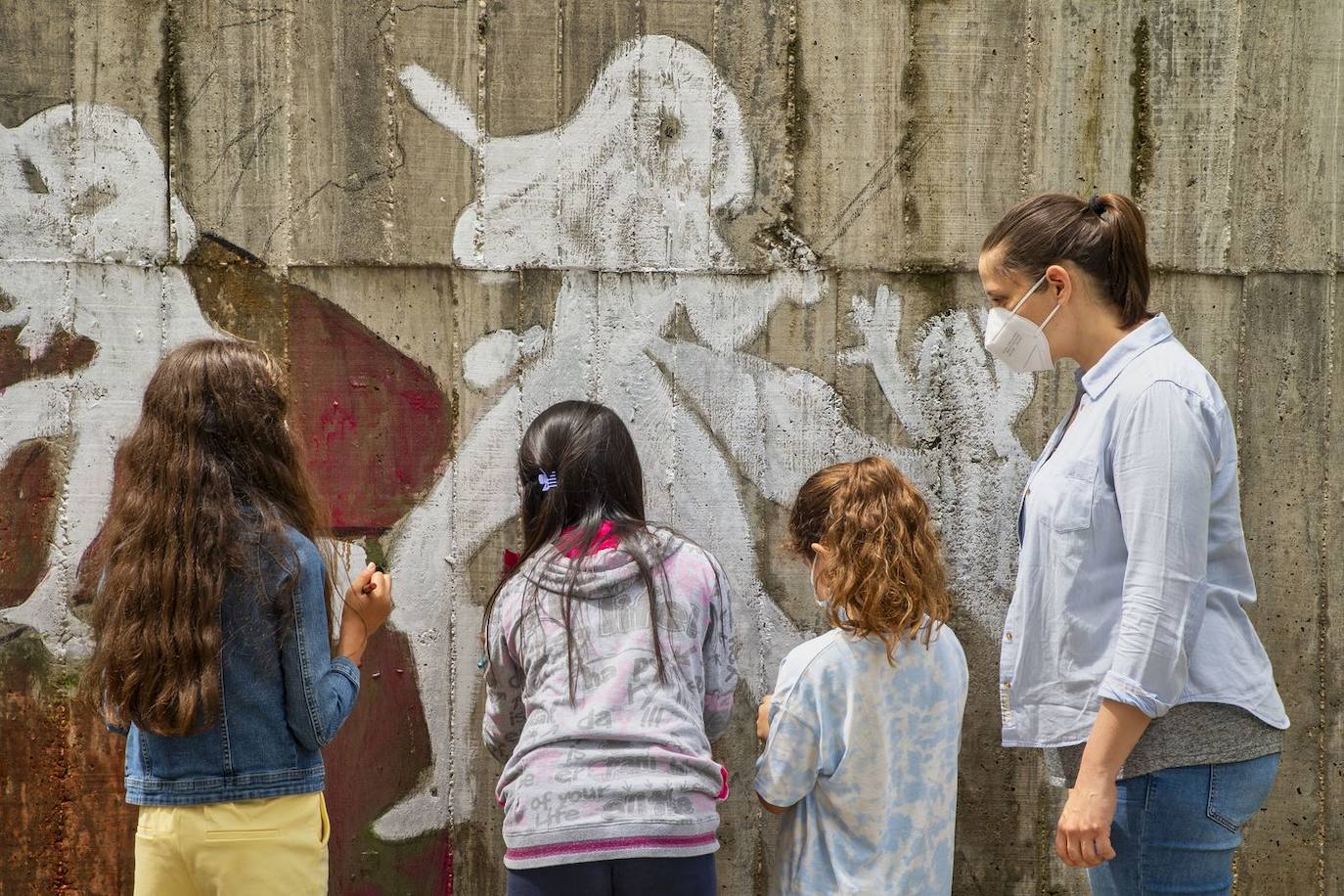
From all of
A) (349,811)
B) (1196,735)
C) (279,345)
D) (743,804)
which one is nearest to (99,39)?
(279,345)

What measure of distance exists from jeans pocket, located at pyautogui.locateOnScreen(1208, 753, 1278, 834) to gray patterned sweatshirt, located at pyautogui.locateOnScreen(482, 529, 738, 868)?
2.94ft

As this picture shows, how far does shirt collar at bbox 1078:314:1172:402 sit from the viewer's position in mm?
2092

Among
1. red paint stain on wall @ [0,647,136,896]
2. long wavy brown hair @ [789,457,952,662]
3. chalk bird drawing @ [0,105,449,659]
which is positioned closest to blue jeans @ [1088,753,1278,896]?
long wavy brown hair @ [789,457,952,662]

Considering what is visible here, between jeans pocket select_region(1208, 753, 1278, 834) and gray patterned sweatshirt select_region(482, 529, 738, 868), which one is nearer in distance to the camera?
jeans pocket select_region(1208, 753, 1278, 834)

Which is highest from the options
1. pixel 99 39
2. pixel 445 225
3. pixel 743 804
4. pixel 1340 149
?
pixel 99 39

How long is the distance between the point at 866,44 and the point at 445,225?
125 cm

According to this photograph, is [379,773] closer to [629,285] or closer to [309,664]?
[309,664]

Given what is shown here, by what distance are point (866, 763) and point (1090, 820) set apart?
474mm

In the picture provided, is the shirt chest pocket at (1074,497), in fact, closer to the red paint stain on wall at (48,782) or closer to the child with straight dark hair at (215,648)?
the child with straight dark hair at (215,648)

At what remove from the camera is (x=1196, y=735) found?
1972 millimetres

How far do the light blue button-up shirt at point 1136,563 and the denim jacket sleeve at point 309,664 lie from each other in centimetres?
133

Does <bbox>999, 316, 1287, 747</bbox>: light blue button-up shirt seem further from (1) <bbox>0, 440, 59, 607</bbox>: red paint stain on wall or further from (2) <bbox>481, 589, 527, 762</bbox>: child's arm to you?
(1) <bbox>0, 440, 59, 607</bbox>: red paint stain on wall

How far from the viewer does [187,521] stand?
6.86 feet

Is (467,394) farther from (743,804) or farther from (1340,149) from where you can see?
(1340,149)
